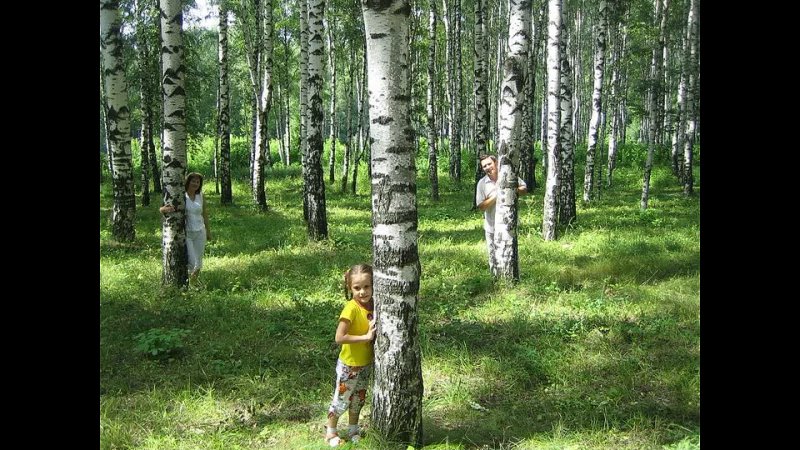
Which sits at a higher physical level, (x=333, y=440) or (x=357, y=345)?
(x=357, y=345)

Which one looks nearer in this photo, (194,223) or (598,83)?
(194,223)

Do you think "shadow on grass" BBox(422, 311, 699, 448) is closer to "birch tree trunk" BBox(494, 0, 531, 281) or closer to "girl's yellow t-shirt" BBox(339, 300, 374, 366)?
"girl's yellow t-shirt" BBox(339, 300, 374, 366)

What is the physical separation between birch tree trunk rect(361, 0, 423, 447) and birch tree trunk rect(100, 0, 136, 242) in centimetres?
898

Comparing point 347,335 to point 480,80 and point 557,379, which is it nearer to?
point 557,379

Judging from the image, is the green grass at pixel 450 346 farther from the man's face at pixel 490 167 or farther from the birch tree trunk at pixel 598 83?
the birch tree trunk at pixel 598 83

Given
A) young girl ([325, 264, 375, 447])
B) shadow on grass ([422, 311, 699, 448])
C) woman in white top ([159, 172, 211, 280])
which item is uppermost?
woman in white top ([159, 172, 211, 280])

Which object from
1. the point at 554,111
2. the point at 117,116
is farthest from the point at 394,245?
the point at 117,116

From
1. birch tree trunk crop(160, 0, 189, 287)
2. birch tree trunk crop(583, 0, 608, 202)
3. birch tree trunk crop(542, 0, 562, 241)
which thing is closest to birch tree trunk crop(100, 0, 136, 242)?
birch tree trunk crop(160, 0, 189, 287)

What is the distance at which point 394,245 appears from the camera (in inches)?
156

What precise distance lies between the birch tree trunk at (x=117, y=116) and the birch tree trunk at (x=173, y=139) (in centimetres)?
345

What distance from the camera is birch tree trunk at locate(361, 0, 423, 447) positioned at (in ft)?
13.0

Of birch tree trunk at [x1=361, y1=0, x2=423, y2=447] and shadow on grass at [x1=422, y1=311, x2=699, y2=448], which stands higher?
birch tree trunk at [x1=361, y1=0, x2=423, y2=447]

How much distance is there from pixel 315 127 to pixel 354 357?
8.33 m
